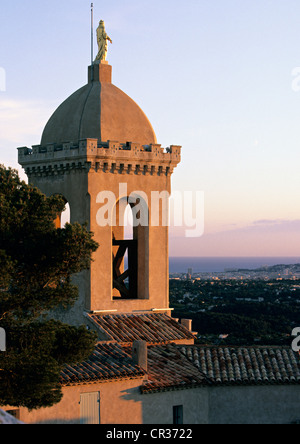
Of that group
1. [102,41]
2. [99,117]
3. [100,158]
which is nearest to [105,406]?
[100,158]

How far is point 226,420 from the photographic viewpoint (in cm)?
2022

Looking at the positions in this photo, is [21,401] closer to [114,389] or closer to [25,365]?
[25,365]

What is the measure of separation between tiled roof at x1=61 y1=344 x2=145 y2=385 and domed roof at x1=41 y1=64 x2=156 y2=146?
256 inches

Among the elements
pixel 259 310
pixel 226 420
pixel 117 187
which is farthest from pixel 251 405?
pixel 259 310

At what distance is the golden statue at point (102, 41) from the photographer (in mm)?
22961

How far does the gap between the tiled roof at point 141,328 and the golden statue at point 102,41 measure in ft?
27.3

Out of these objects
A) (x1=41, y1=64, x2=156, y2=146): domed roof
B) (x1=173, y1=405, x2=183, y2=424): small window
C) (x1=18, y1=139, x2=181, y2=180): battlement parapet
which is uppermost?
(x1=41, y1=64, x2=156, y2=146): domed roof

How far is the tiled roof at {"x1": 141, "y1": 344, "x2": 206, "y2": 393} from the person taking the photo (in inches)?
749

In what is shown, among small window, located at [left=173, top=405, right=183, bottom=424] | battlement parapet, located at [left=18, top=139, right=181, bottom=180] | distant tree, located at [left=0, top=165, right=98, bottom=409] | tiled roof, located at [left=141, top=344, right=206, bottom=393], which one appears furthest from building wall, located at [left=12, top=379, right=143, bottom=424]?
battlement parapet, located at [left=18, top=139, right=181, bottom=180]

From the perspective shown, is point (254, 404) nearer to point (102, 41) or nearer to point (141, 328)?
point (141, 328)

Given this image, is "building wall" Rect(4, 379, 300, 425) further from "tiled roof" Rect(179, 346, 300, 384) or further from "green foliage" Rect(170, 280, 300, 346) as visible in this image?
"green foliage" Rect(170, 280, 300, 346)

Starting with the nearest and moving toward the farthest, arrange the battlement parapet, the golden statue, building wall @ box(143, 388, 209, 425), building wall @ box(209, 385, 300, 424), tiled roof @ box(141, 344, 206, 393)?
building wall @ box(143, 388, 209, 425), tiled roof @ box(141, 344, 206, 393), building wall @ box(209, 385, 300, 424), the battlement parapet, the golden statue

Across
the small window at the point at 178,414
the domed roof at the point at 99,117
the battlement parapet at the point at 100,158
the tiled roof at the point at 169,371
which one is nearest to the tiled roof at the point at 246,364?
the tiled roof at the point at 169,371

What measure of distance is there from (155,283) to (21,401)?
8.60 meters
